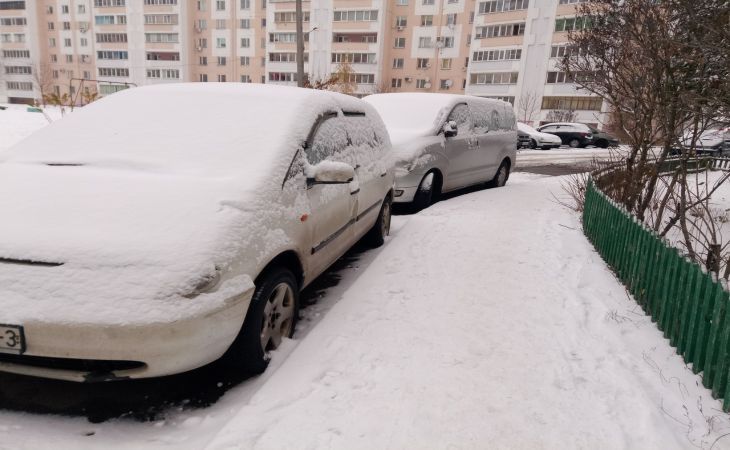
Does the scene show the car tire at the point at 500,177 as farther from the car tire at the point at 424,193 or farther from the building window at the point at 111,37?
the building window at the point at 111,37

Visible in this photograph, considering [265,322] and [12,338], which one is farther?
[265,322]

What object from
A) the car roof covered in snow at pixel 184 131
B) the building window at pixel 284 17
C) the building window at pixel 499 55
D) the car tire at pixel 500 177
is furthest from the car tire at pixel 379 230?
the building window at pixel 284 17

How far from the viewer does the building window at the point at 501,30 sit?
48812 millimetres

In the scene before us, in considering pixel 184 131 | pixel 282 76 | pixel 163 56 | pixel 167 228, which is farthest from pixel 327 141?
pixel 163 56

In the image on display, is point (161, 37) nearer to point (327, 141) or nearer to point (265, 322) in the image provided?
point (327, 141)

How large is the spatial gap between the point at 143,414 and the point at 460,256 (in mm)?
3619

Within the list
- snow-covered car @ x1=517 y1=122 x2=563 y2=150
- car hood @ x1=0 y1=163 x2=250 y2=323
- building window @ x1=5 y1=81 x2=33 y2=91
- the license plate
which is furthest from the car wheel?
building window @ x1=5 y1=81 x2=33 y2=91

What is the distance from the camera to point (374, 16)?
185ft

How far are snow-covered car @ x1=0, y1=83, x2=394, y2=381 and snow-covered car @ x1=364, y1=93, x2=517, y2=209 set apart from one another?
305 cm

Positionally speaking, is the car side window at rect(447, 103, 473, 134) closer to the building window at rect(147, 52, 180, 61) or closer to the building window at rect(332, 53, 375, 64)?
the building window at rect(332, 53, 375, 64)

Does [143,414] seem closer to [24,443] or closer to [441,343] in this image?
[24,443]

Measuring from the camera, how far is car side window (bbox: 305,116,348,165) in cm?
347

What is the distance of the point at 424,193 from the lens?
24.1 ft

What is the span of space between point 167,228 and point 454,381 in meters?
1.84
